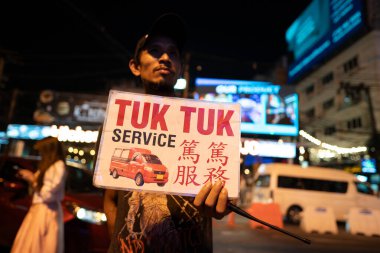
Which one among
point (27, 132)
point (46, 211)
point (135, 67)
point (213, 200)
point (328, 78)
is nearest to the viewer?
point (213, 200)

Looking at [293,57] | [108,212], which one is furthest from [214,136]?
[293,57]

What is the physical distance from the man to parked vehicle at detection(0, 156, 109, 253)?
2.79 m

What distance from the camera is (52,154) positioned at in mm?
3527

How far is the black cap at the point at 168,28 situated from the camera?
5.55 ft

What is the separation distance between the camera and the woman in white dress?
3166mm

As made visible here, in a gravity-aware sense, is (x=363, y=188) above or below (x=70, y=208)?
above

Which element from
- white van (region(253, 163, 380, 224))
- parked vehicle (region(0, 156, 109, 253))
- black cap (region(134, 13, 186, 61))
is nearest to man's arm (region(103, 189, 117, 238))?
black cap (region(134, 13, 186, 61))

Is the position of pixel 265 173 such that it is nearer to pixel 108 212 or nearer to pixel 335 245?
pixel 335 245

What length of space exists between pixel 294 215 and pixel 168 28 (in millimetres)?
13332

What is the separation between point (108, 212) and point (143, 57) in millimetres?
900

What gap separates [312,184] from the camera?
13820mm

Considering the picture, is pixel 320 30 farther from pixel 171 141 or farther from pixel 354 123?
pixel 171 141

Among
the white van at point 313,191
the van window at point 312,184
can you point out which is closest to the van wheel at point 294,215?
the white van at point 313,191

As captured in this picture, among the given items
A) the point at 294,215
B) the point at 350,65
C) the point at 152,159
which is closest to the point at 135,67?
the point at 152,159
